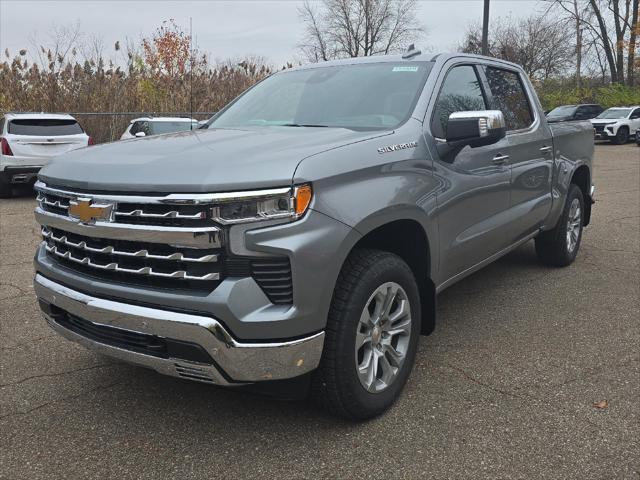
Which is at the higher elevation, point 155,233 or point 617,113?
point 617,113

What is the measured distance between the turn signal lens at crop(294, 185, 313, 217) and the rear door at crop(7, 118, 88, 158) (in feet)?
32.6

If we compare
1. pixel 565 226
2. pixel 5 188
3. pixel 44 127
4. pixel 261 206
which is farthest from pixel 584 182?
pixel 5 188

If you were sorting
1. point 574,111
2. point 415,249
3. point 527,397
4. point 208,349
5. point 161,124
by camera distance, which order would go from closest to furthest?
1. point 208,349
2. point 527,397
3. point 415,249
4. point 161,124
5. point 574,111

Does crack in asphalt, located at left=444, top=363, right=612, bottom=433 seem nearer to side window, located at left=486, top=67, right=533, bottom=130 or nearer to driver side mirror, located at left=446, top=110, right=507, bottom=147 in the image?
driver side mirror, located at left=446, top=110, right=507, bottom=147

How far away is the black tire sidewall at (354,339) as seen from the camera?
2.61 m

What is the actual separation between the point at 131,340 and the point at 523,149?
317 cm

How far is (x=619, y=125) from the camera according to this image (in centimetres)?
2578

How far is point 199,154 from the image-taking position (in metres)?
2.60

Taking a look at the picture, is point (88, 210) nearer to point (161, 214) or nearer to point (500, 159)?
point (161, 214)

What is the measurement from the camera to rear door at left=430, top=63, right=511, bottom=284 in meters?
3.39

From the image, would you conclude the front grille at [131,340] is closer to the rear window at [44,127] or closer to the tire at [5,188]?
the tire at [5,188]

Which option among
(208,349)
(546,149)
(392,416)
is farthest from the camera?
(546,149)

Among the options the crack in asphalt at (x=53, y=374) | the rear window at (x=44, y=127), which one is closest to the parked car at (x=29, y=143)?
the rear window at (x=44, y=127)

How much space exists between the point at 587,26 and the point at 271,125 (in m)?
44.5
